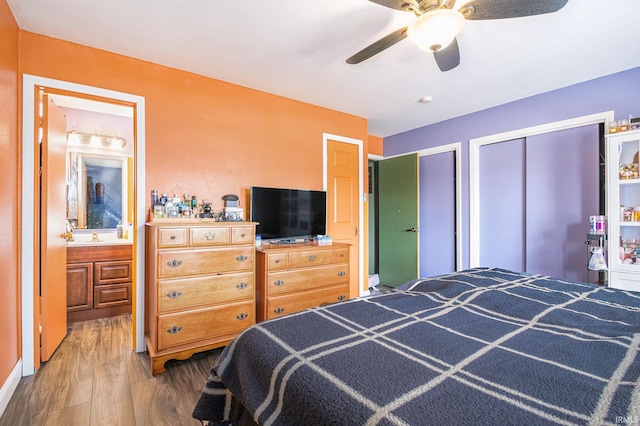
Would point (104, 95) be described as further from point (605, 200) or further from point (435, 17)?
point (605, 200)

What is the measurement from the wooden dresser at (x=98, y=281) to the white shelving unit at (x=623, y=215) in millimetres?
4709

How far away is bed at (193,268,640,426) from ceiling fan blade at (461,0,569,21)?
4.67 feet

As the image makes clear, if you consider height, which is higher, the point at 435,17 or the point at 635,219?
the point at 435,17

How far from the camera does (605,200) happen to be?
2.69 m

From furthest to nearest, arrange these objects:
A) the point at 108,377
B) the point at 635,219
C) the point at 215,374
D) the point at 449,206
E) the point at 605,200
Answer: the point at 449,206
the point at 605,200
the point at 635,219
the point at 108,377
the point at 215,374

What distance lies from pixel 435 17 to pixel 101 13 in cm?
209

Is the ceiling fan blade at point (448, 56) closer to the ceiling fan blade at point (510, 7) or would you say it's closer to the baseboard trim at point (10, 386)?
the ceiling fan blade at point (510, 7)

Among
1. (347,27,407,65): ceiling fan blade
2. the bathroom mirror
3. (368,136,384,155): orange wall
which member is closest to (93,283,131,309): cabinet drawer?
the bathroom mirror

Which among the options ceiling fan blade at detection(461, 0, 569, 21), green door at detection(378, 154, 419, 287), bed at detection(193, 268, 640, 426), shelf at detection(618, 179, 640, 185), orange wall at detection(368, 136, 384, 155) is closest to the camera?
bed at detection(193, 268, 640, 426)

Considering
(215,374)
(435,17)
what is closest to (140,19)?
(435,17)

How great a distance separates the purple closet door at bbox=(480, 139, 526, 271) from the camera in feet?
11.3

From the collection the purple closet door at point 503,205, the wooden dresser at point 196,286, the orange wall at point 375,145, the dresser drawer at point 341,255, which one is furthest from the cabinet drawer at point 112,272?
the purple closet door at point 503,205

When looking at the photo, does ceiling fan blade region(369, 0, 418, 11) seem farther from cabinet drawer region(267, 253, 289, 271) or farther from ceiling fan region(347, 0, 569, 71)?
cabinet drawer region(267, 253, 289, 271)

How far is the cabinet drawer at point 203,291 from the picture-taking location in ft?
7.04
